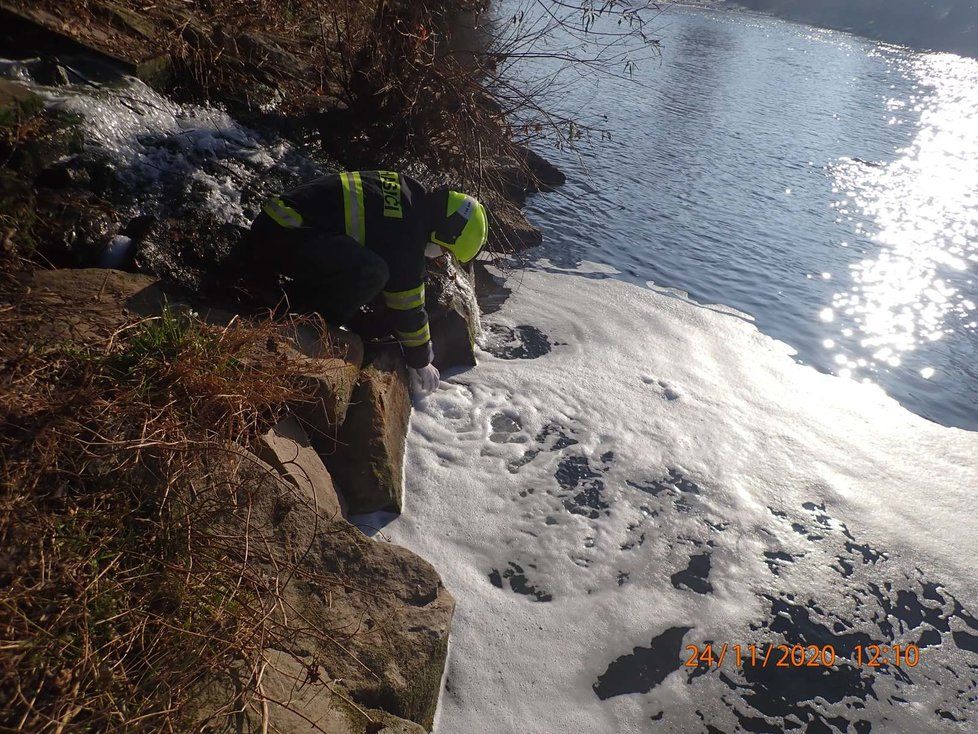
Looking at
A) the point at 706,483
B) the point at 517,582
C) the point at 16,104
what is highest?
the point at 16,104

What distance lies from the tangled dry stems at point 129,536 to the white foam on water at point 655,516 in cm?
111

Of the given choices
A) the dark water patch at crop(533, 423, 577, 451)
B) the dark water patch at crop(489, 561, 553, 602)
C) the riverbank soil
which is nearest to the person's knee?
the riverbank soil

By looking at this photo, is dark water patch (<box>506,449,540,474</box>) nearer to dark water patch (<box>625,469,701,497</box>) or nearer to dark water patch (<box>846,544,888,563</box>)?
dark water patch (<box>625,469,701,497</box>)

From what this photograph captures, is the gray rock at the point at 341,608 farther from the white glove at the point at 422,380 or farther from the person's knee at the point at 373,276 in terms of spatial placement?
the white glove at the point at 422,380

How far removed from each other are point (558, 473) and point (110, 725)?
2.98 m

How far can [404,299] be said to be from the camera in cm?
426

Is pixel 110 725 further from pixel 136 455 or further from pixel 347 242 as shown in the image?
pixel 347 242

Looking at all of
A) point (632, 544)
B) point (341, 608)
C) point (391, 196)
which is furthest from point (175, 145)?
point (632, 544)

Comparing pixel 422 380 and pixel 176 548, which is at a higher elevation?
pixel 176 548

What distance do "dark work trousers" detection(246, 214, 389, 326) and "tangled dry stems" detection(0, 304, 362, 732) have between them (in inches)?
39.1

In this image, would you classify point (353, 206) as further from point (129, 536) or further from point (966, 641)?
point (966, 641)

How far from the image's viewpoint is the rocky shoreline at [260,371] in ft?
8.11
